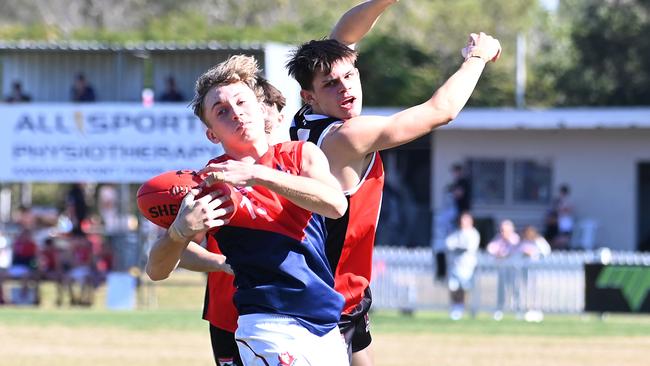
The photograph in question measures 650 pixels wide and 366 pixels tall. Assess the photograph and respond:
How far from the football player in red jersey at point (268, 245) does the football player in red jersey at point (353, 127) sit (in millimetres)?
643

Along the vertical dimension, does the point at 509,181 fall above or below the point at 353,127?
below

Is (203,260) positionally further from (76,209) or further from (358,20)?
(76,209)

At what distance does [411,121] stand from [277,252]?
0.95 metres

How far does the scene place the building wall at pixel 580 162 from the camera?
3020cm

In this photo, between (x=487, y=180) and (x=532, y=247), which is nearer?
(x=532, y=247)

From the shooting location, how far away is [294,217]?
5000mm

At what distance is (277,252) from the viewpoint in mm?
5000

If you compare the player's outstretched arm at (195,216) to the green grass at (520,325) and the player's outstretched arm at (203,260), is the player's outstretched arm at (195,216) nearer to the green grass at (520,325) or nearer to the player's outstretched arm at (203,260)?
the player's outstretched arm at (203,260)

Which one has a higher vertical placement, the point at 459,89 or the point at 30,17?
the point at 30,17

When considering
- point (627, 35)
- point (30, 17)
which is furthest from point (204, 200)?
point (30, 17)

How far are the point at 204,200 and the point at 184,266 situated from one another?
143 centimetres

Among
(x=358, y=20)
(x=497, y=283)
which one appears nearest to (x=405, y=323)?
(x=497, y=283)

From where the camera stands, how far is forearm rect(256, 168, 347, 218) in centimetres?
465

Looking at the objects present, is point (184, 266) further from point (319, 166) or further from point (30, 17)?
point (30, 17)
